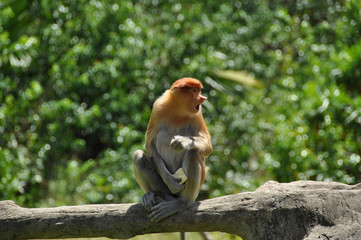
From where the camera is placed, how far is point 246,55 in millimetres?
7039

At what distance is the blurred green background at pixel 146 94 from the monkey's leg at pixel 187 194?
6.27 ft

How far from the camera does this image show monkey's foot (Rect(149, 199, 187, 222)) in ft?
9.71

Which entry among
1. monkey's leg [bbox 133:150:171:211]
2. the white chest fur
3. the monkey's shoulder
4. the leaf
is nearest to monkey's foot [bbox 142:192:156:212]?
monkey's leg [bbox 133:150:171:211]

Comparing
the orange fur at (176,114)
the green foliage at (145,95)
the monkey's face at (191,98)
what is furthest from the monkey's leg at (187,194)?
the green foliage at (145,95)

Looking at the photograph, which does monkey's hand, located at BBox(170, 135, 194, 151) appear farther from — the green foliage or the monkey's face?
the green foliage

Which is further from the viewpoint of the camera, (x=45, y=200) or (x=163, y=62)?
(x=163, y=62)

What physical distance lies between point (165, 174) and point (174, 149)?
193 mm

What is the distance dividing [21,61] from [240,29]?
125 inches

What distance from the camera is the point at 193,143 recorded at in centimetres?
313

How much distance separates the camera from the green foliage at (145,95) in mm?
4926

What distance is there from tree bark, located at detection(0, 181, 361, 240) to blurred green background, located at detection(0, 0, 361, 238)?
183 centimetres

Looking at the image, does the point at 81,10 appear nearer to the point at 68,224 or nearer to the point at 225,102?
the point at 225,102

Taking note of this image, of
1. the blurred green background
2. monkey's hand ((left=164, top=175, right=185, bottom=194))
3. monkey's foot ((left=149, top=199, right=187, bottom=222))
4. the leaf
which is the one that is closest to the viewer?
monkey's foot ((left=149, top=199, right=187, bottom=222))

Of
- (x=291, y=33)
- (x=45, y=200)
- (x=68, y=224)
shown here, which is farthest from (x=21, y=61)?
(x=291, y=33)
